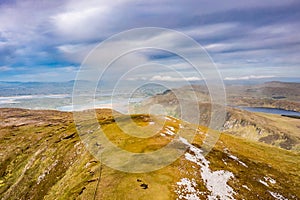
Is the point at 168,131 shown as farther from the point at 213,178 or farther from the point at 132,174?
the point at 132,174

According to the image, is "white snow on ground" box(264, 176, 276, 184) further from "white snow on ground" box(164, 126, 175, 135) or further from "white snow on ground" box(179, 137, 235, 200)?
"white snow on ground" box(164, 126, 175, 135)

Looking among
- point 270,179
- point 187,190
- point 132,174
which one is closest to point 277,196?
point 270,179

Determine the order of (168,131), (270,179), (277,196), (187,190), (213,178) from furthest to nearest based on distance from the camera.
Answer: (168,131), (270,179), (213,178), (277,196), (187,190)

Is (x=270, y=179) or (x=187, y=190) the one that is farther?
Result: (x=270, y=179)

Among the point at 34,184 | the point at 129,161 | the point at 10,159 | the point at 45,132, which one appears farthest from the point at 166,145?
the point at 45,132

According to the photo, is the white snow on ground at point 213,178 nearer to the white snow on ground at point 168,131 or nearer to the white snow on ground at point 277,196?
the white snow on ground at point 277,196

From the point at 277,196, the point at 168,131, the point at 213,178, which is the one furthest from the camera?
the point at 168,131

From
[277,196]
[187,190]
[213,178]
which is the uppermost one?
[187,190]

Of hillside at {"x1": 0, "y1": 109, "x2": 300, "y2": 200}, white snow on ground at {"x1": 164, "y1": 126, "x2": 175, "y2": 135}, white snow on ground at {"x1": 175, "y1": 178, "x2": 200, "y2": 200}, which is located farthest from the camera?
white snow on ground at {"x1": 164, "y1": 126, "x2": 175, "y2": 135}

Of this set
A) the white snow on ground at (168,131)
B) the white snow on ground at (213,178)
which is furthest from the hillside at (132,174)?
the white snow on ground at (168,131)

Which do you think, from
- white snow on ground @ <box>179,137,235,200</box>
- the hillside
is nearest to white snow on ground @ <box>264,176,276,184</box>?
the hillside
